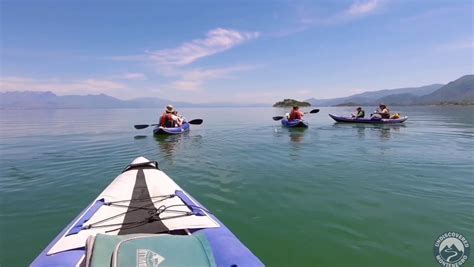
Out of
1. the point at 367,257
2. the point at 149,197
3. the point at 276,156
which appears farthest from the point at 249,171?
the point at 367,257

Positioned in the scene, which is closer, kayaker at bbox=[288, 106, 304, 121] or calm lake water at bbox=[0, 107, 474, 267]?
calm lake water at bbox=[0, 107, 474, 267]

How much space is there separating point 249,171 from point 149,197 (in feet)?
17.2

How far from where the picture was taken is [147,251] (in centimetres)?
289

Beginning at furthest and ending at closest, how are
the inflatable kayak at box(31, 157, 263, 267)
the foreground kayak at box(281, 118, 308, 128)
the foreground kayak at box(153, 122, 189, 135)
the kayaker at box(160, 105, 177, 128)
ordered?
the foreground kayak at box(281, 118, 308, 128), the kayaker at box(160, 105, 177, 128), the foreground kayak at box(153, 122, 189, 135), the inflatable kayak at box(31, 157, 263, 267)

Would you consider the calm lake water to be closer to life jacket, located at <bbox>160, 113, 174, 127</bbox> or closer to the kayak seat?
the kayak seat

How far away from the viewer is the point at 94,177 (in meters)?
9.84

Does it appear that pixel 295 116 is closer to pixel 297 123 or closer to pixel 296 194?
pixel 297 123

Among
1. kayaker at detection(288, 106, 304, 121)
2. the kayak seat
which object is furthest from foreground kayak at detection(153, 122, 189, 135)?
the kayak seat

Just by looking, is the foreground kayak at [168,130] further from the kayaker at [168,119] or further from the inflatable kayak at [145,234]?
the inflatable kayak at [145,234]

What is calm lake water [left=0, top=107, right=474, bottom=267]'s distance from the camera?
521cm

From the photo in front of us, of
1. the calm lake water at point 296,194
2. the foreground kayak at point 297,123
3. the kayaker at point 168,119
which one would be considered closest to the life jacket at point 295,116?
the foreground kayak at point 297,123

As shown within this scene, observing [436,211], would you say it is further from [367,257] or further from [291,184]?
[291,184]

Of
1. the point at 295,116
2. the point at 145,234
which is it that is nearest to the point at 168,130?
the point at 295,116

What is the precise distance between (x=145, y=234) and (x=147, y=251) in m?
0.53
